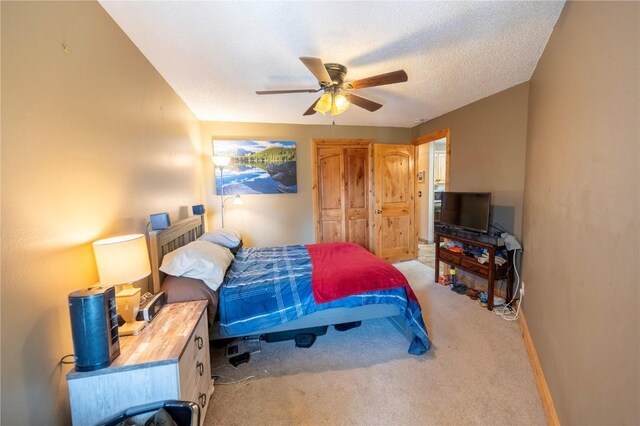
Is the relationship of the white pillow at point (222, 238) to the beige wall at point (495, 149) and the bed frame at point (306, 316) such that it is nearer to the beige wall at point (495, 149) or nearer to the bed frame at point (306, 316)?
the bed frame at point (306, 316)

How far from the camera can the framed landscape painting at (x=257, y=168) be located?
4051 mm

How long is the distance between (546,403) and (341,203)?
342cm

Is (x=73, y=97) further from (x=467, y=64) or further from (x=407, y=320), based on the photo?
(x=467, y=64)

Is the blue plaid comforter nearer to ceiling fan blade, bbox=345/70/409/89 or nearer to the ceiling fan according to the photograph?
the ceiling fan

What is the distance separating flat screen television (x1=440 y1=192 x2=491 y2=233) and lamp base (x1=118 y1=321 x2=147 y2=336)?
333cm

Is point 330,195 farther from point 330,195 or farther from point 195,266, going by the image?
point 195,266

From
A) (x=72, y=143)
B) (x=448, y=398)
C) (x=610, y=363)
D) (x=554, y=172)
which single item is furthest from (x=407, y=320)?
(x=72, y=143)

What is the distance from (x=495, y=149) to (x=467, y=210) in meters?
0.81

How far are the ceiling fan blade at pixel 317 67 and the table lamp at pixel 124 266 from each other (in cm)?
149

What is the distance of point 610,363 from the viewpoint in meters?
0.99

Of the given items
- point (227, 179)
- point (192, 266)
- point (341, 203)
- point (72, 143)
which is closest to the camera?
point (72, 143)

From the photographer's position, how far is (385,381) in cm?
190

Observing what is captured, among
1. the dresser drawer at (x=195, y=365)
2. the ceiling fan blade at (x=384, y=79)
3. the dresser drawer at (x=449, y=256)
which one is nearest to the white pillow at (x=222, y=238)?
the dresser drawer at (x=195, y=365)

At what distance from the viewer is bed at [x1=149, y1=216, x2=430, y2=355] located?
6.50ft
